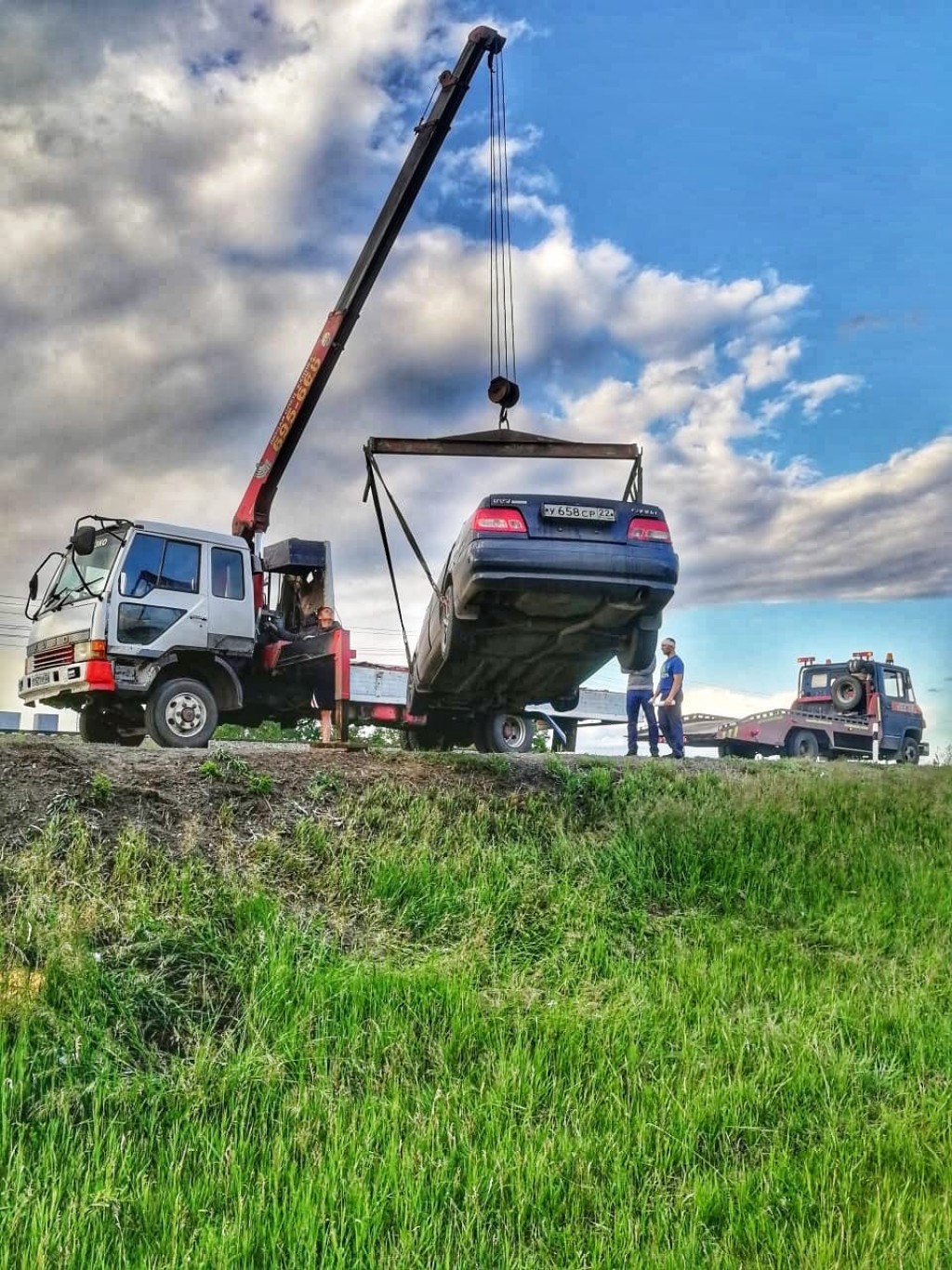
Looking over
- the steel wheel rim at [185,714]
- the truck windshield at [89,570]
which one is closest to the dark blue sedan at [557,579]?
the steel wheel rim at [185,714]

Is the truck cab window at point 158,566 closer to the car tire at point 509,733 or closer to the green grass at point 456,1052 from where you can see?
the car tire at point 509,733

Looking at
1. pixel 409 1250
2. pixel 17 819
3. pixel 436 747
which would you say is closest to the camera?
pixel 409 1250

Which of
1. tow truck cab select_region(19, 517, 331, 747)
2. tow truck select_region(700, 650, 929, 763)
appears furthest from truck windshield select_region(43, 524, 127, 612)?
tow truck select_region(700, 650, 929, 763)

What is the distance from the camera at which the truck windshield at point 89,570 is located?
1070 centimetres

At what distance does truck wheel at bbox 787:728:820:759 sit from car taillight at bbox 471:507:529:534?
16.3 m

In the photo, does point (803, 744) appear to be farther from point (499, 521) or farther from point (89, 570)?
point (499, 521)

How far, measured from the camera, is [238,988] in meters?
4.76

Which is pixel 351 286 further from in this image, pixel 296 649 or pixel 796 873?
pixel 796 873

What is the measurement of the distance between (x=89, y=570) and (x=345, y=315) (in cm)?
578

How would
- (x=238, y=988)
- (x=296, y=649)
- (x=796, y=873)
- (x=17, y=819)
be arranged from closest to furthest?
(x=238, y=988) < (x=17, y=819) < (x=796, y=873) < (x=296, y=649)

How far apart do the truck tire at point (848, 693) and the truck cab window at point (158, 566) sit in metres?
16.6

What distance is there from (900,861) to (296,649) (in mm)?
7167

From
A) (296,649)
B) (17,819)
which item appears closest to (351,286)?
(296,649)

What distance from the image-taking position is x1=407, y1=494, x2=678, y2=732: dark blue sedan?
7.33 metres
